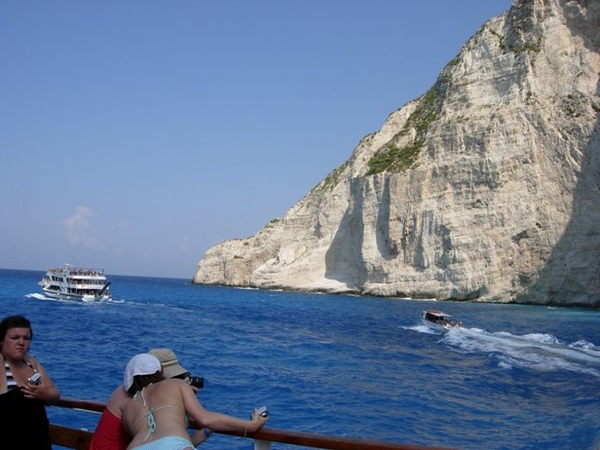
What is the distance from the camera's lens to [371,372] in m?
21.1

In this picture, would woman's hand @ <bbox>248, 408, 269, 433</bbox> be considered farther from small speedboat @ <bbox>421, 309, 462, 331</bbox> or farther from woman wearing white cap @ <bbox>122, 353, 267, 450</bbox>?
small speedboat @ <bbox>421, 309, 462, 331</bbox>

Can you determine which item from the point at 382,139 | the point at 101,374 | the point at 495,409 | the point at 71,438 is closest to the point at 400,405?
the point at 495,409

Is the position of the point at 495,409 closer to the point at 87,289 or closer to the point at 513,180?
the point at 87,289

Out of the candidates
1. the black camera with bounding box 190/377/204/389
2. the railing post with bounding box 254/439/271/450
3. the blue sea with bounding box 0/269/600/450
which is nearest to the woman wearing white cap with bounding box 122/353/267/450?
the railing post with bounding box 254/439/271/450

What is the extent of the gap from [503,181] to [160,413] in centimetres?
6945

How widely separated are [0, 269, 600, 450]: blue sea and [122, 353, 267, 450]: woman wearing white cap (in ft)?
25.0

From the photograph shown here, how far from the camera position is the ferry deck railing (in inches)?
141

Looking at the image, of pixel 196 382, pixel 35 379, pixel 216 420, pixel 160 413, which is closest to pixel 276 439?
pixel 216 420

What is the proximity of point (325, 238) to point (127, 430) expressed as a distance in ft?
294

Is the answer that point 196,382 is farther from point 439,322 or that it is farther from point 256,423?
point 439,322

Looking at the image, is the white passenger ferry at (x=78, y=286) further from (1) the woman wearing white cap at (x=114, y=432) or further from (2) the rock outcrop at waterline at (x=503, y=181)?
(1) the woman wearing white cap at (x=114, y=432)

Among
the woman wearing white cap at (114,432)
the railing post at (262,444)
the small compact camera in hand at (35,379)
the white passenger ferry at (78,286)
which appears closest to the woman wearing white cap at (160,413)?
the woman wearing white cap at (114,432)

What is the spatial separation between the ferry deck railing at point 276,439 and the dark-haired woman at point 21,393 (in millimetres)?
295

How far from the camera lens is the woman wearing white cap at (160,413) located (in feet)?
12.0
